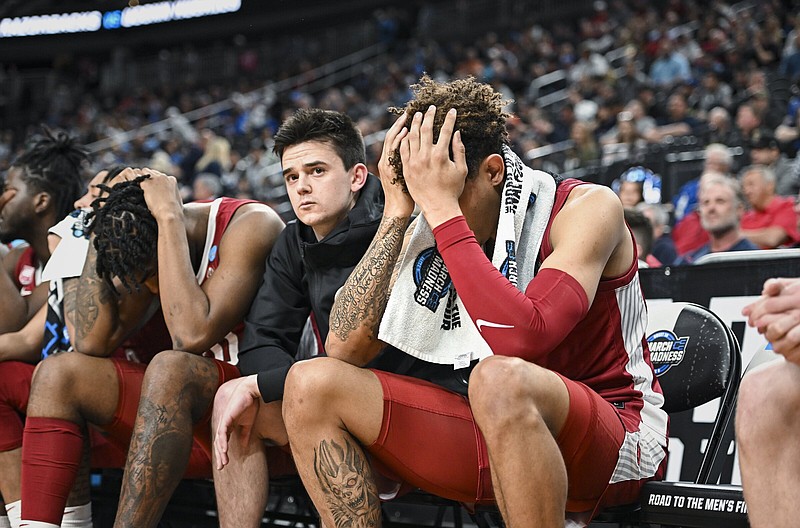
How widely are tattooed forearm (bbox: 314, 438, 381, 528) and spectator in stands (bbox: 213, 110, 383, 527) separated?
44cm

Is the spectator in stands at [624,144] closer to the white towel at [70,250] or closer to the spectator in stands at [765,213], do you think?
the spectator in stands at [765,213]

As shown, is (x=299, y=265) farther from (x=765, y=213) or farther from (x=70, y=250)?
(x=765, y=213)

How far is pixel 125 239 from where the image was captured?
116 inches

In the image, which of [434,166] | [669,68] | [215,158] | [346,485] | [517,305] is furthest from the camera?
[215,158]

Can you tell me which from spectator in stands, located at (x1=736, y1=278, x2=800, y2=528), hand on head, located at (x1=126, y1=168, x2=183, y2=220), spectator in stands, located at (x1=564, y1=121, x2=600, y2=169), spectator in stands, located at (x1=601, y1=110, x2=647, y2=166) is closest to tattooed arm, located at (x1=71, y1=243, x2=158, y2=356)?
hand on head, located at (x1=126, y1=168, x2=183, y2=220)

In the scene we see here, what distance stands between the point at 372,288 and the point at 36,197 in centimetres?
225

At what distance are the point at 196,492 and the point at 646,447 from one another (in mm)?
1876

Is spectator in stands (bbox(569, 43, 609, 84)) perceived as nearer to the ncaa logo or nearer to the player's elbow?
the ncaa logo

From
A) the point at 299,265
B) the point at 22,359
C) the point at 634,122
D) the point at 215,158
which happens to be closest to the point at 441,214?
the point at 299,265

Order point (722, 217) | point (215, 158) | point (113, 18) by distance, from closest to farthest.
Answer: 1. point (722, 217)
2. point (215, 158)
3. point (113, 18)

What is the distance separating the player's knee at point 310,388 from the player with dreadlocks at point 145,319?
1.99 feet

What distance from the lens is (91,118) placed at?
2120cm

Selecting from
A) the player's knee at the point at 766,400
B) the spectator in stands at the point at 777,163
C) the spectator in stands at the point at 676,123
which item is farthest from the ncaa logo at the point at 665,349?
the spectator in stands at the point at 676,123

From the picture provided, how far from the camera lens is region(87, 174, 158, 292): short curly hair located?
293 cm
